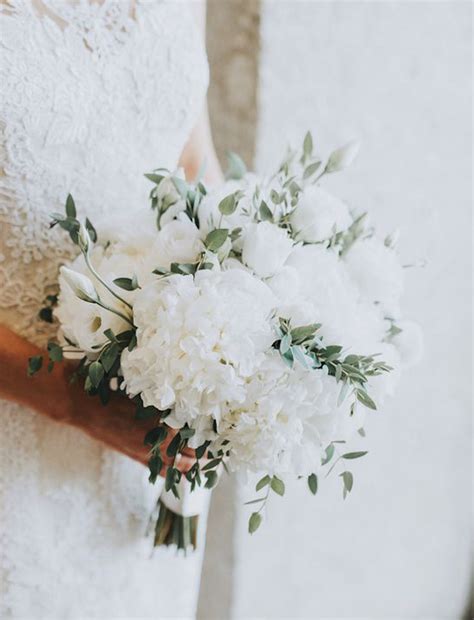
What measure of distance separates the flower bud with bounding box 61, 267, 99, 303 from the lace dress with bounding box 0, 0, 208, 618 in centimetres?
18

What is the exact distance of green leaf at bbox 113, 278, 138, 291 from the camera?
2.46 feet

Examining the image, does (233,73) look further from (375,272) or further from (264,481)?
(264,481)

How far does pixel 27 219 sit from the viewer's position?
0.86m

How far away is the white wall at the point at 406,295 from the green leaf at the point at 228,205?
65cm

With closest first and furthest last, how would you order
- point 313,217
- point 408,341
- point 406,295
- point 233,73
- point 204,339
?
point 204,339 < point 313,217 < point 408,341 < point 233,73 < point 406,295

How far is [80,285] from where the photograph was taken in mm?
710

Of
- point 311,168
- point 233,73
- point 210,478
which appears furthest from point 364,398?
point 233,73

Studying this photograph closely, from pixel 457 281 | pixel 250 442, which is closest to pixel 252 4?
pixel 457 281

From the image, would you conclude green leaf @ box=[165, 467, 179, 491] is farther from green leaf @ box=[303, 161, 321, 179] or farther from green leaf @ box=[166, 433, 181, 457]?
green leaf @ box=[303, 161, 321, 179]

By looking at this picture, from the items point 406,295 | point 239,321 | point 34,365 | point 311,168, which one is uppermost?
point 311,168

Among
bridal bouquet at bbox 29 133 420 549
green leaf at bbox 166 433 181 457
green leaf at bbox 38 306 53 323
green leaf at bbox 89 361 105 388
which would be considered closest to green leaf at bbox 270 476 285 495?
bridal bouquet at bbox 29 133 420 549

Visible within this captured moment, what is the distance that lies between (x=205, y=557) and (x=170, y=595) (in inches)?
21.1

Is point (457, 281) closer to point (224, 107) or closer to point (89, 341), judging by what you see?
point (224, 107)

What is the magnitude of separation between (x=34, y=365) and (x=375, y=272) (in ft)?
1.28
